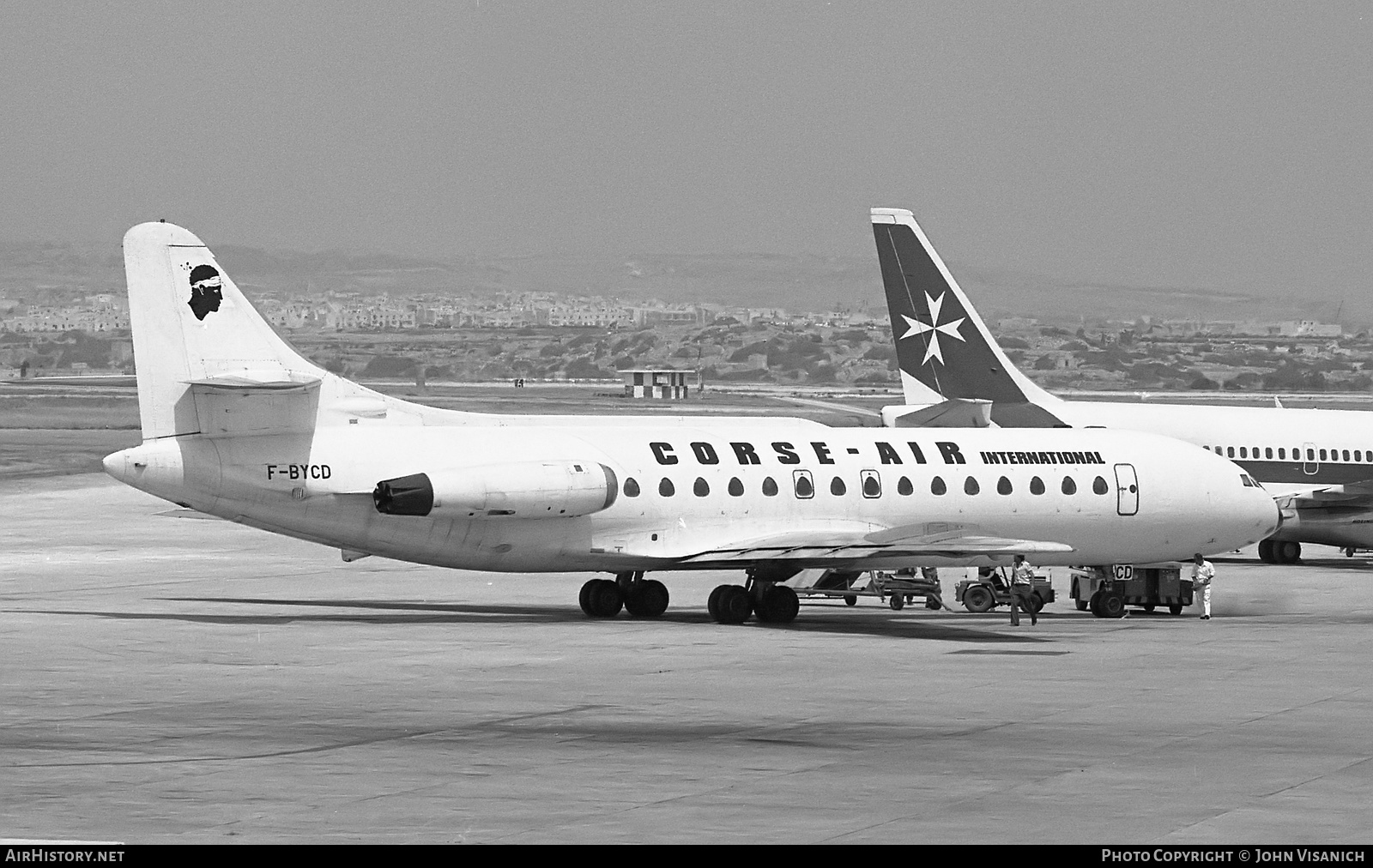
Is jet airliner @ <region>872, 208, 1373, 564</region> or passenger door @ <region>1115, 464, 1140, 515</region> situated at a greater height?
jet airliner @ <region>872, 208, 1373, 564</region>

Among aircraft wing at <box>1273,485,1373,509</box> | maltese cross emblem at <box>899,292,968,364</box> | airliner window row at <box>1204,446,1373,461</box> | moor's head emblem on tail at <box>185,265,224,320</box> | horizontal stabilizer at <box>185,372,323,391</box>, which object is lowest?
aircraft wing at <box>1273,485,1373,509</box>

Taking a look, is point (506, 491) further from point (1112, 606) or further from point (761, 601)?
point (1112, 606)

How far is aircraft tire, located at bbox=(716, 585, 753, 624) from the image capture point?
33969 mm

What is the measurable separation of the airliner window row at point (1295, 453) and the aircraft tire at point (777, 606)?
18.9 metres

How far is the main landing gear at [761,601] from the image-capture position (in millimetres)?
33969

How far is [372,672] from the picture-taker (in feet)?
88.7

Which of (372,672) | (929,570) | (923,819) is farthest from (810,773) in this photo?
(929,570)

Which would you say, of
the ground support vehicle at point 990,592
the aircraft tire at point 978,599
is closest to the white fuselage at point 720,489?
the ground support vehicle at point 990,592

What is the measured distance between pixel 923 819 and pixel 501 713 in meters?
7.26

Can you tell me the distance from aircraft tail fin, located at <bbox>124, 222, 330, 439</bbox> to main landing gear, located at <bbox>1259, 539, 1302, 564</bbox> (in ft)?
86.6

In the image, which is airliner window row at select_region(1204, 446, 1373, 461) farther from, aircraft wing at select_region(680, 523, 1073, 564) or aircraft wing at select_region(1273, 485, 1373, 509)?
aircraft wing at select_region(680, 523, 1073, 564)

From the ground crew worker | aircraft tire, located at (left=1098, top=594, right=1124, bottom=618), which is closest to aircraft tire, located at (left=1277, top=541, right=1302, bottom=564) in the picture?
aircraft tire, located at (left=1098, top=594, right=1124, bottom=618)

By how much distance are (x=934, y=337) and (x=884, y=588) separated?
14.7 m

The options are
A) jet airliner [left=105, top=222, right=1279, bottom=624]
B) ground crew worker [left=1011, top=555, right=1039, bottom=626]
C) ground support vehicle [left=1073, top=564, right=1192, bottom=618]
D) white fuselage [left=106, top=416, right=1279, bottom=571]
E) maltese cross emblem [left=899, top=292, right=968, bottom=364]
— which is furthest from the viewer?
maltese cross emblem [left=899, top=292, right=968, bottom=364]
